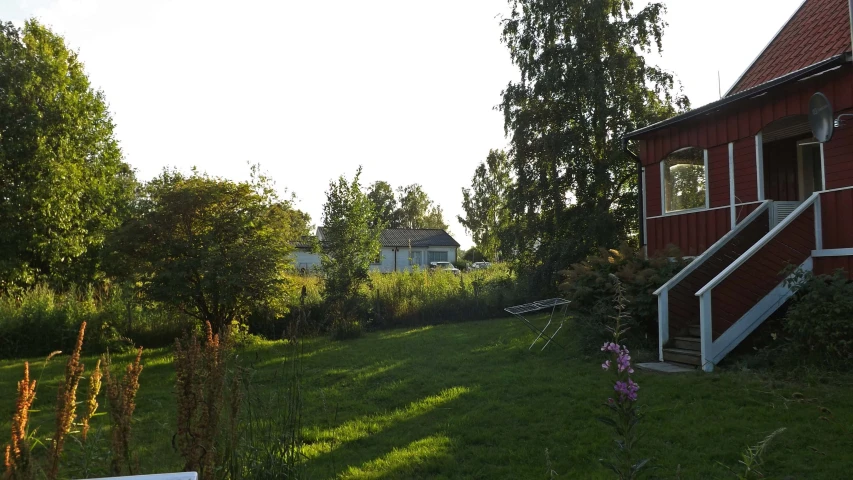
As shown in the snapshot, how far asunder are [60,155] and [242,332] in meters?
12.1

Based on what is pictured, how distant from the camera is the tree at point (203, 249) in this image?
433 inches

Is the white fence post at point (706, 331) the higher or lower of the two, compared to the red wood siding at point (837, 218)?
lower

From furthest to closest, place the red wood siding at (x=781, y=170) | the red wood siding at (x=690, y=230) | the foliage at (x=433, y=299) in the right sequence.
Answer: the foliage at (x=433, y=299), the red wood siding at (x=781, y=170), the red wood siding at (x=690, y=230)

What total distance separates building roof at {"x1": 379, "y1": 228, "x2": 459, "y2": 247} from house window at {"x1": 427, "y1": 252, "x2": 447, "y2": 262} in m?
0.80

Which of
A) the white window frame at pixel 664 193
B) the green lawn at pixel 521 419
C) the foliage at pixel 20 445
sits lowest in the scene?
the green lawn at pixel 521 419

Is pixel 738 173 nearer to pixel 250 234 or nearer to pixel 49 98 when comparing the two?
pixel 250 234

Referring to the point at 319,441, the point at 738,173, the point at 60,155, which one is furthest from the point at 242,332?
the point at 60,155

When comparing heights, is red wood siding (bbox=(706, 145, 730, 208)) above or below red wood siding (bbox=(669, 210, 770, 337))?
above

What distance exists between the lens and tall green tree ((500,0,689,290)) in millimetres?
18859

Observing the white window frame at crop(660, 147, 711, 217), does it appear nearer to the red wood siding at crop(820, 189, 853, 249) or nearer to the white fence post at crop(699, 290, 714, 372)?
the red wood siding at crop(820, 189, 853, 249)

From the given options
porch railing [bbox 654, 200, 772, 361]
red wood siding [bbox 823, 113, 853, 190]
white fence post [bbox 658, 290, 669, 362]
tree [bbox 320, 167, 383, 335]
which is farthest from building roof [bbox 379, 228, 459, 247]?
red wood siding [bbox 823, 113, 853, 190]

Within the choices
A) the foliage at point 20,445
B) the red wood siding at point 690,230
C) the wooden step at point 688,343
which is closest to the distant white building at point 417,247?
the red wood siding at point 690,230

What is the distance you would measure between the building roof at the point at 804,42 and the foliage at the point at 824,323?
378 centimetres

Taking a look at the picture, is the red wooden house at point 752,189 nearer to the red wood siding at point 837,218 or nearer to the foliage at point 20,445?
the red wood siding at point 837,218
